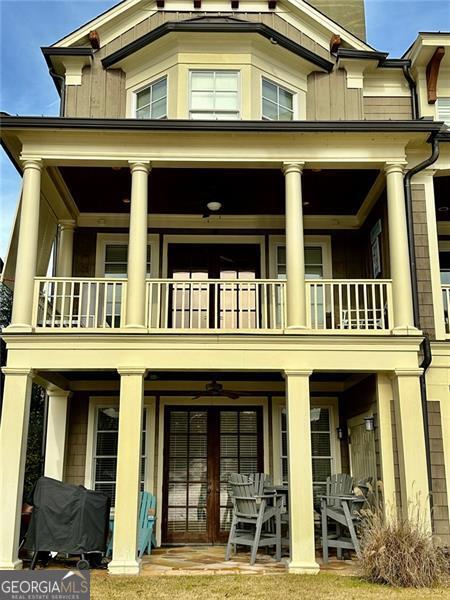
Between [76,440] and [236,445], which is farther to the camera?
[236,445]

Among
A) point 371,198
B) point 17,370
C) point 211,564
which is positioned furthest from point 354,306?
point 17,370

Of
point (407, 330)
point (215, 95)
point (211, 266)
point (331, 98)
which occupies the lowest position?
point (407, 330)

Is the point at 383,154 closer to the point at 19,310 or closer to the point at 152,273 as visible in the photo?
the point at 152,273

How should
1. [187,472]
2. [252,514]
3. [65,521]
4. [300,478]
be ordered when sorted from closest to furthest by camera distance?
[65,521] → [300,478] → [252,514] → [187,472]

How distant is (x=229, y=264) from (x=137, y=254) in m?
3.11

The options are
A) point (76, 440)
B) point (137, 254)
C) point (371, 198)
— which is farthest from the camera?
point (76, 440)

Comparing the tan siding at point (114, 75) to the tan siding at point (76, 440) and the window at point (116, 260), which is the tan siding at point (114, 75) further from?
the tan siding at point (76, 440)

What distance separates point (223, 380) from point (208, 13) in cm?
641

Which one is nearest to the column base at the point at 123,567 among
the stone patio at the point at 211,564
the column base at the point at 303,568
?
the stone patio at the point at 211,564

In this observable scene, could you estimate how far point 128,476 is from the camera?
7.65 m

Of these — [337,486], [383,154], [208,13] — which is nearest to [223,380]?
[337,486]

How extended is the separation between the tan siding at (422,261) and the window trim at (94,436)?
4707 millimetres

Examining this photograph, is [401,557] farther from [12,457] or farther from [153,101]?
[153,101]

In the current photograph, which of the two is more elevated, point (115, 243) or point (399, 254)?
point (115, 243)
